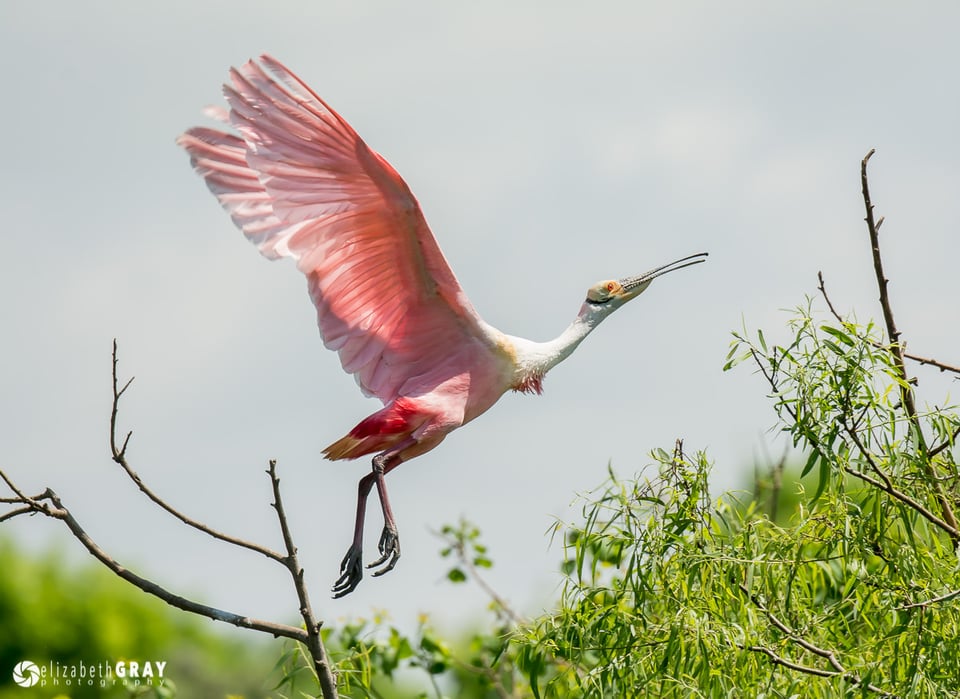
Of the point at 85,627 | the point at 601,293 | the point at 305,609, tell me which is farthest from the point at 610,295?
the point at 85,627

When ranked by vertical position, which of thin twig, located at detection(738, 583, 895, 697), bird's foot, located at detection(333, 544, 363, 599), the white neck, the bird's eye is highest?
the bird's eye

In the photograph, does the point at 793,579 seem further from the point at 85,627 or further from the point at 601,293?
the point at 85,627

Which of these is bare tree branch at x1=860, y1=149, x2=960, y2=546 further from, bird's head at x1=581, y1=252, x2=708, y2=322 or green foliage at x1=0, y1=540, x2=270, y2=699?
green foliage at x1=0, y1=540, x2=270, y2=699

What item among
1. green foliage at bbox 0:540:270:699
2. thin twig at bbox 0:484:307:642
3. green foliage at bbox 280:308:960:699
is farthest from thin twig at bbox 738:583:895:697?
green foliage at bbox 0:540:270:699

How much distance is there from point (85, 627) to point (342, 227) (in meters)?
16.1

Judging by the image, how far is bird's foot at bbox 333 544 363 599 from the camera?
14.2ft

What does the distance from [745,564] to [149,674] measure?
1784mm

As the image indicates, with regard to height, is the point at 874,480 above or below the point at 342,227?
below

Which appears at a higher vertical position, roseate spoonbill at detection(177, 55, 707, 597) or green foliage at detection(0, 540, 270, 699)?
roseate spoonbill at detection(177, 55, 707, 597)

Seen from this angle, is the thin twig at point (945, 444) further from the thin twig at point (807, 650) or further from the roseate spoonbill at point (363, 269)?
the roseate spoonbill at point (363, 269)

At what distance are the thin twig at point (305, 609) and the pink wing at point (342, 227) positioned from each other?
1394 millimetres

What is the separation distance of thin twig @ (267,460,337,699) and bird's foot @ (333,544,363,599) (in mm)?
816

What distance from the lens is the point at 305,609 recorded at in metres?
3.37

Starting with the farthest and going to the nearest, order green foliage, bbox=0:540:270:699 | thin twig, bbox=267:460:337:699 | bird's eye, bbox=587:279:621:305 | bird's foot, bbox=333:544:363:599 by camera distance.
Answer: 1. green foliage, bbox=0:540:270:699
2. bird's eye, bbox=587:279:621:305
3. bird's foot, bbox=333:544:363:599
4. thin twig, bbox=267:460:337:699
